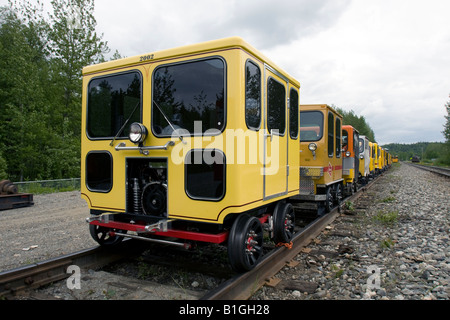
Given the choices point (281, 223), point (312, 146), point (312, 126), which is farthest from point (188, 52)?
point (312, 126)

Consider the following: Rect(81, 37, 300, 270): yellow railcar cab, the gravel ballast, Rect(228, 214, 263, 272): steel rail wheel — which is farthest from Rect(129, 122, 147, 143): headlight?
the gravel ballast

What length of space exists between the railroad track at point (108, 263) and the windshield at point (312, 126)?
3.26 m

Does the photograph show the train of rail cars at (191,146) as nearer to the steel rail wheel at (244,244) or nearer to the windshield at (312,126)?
the steel rail wheel at (244,244)

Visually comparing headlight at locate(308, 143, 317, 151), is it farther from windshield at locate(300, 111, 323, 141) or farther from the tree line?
the tree line

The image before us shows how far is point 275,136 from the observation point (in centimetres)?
429

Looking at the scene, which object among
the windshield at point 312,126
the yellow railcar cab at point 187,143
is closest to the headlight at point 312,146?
the windshield at point 312,126

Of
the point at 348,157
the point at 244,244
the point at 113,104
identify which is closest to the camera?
the point at 244,244

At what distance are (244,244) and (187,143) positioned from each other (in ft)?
4.36

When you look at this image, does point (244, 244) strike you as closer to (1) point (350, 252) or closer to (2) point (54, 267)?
(2) point (54, 267)

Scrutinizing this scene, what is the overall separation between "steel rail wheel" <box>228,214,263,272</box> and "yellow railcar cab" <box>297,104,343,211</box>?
3.68 meters

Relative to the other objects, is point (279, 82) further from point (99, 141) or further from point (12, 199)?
point (12, 199)

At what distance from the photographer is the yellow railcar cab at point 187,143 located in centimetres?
335
